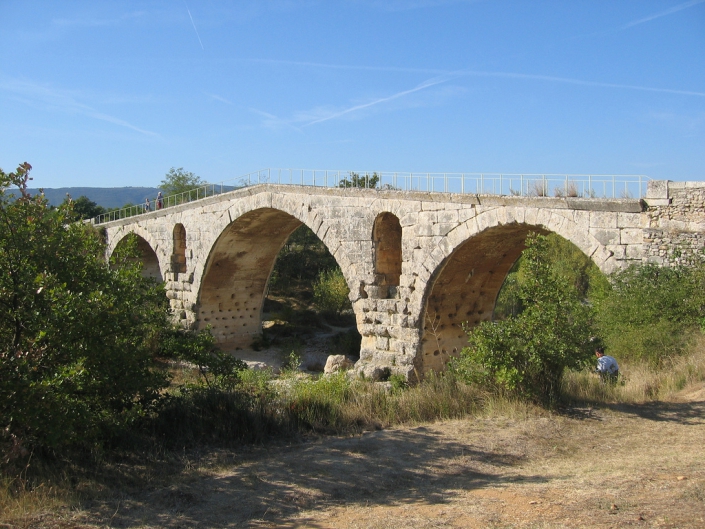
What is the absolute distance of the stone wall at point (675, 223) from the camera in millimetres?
9133

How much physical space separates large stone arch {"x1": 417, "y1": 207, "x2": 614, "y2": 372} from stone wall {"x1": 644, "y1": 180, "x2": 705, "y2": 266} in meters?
1.47

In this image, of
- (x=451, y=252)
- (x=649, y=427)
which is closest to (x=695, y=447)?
(x=649, y=427)

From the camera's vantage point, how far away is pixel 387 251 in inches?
536

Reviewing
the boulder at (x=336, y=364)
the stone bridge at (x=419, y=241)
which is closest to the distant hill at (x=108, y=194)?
the stone bridge at (x=419, y=241)

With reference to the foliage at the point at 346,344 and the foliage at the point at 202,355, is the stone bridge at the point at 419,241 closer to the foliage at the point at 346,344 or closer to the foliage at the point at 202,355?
the foliage at the point at 346,344

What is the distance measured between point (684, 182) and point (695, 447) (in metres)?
4.51

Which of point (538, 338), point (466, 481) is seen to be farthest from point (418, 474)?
point (538, 338)

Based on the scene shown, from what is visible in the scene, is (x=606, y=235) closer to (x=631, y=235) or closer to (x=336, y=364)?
(x=631, y=235)

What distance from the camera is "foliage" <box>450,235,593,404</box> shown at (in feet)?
25.5

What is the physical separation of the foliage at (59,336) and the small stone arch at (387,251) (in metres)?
7.02

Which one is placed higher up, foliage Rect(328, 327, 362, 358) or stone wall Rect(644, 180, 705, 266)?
stone wall Rect(644, 180, 705, 266)

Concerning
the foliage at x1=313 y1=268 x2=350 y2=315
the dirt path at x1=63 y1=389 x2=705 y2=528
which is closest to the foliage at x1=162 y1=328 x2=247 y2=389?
the dirt path at x1=63 y1=389 x2=705 y2=528

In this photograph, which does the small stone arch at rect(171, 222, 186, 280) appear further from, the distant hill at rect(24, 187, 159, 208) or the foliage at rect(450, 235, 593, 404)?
the distant hill at rect(24, 187, 159, 208)

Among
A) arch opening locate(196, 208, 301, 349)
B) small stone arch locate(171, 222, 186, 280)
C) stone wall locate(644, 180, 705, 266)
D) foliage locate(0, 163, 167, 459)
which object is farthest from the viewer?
small stone arch locate(171, 222, 186, 280)
